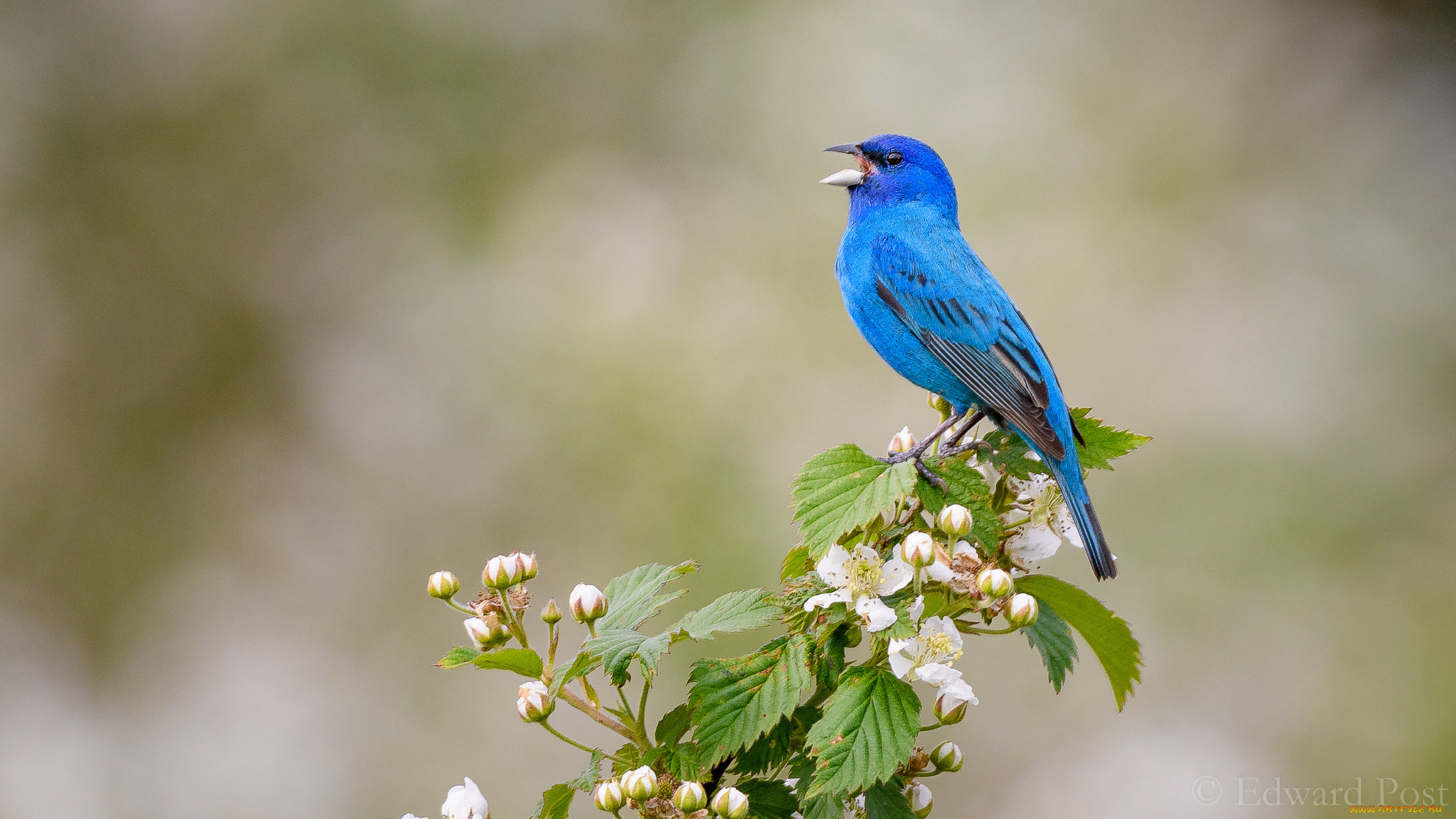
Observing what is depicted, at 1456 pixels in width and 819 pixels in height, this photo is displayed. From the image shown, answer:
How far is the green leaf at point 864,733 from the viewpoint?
1085 mm

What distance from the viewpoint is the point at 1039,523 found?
4.59ft

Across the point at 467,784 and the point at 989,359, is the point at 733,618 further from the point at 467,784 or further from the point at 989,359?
the point at 989,359

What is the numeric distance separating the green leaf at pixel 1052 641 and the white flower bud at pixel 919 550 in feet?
0.98

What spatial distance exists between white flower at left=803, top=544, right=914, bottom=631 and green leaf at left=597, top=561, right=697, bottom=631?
175mm

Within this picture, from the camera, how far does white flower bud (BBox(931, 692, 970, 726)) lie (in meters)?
1.32

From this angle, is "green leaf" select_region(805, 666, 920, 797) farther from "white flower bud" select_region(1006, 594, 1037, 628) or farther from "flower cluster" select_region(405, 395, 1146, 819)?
"white flower bud" select_region(1006, 594, 1037, 628)

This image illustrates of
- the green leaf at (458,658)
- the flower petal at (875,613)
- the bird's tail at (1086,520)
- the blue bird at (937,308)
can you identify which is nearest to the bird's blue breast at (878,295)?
the blue bird at (937,308)

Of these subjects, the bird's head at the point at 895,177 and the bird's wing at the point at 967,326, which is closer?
the bird's wing at the point at 967,326

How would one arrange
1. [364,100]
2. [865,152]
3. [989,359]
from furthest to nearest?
[364,100] < [865,152] < [989,359]

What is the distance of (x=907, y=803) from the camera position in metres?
1.22

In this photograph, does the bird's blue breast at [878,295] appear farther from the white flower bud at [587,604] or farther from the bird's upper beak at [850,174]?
the white flower bud at [587,604]

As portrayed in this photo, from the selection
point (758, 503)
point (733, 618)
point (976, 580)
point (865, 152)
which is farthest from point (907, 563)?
point (758, 503)

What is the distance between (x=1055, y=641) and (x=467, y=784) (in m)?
0.83

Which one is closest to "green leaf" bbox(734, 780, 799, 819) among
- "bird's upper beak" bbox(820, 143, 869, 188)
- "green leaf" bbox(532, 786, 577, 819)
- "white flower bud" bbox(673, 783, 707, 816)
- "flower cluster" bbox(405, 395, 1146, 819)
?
"flower cluster" bbox(405, 395, 1146, 819)
